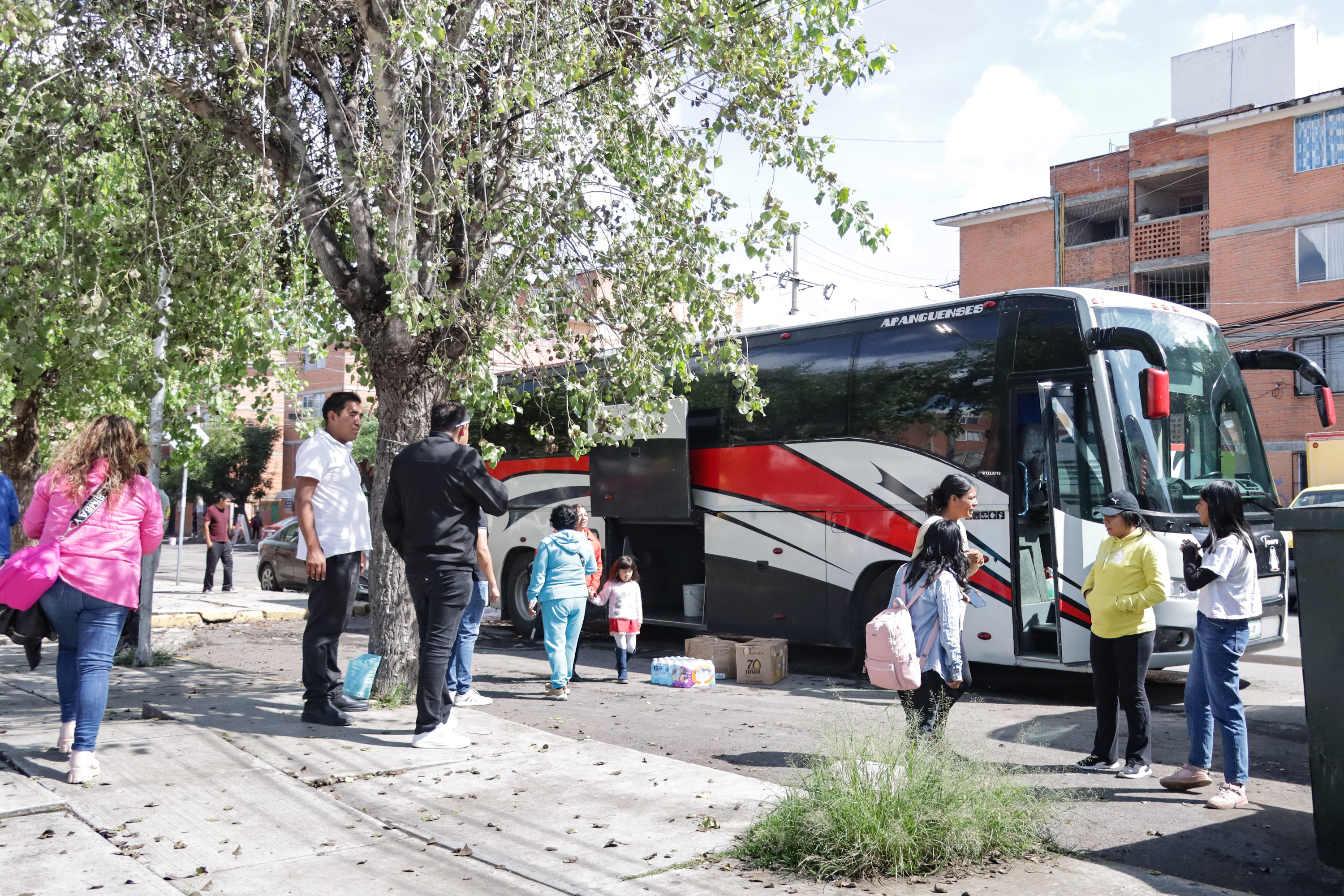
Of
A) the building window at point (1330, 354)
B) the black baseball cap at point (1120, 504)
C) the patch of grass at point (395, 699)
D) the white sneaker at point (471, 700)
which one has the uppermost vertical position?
the building window at point (1330, 354)

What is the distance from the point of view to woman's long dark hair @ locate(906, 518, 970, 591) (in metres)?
5.95

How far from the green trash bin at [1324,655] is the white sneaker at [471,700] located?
5505mm

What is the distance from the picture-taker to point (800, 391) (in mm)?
11180

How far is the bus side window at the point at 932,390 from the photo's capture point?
31.3ft

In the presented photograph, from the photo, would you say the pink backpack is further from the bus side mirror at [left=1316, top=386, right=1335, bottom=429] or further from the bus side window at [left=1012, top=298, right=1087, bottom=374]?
the bus side mirror at [left=1316, top=386, right=1335, bottom=429]

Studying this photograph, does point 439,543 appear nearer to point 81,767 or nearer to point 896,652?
point 81,767

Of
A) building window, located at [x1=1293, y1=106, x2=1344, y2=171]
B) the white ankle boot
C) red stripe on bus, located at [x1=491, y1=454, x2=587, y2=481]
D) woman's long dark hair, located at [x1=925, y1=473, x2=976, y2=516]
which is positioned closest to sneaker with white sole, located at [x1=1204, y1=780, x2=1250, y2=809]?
woman's long dark hair, located at [x1=925, y1=473, x2=976, y2=516]

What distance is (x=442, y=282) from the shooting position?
26.2ft

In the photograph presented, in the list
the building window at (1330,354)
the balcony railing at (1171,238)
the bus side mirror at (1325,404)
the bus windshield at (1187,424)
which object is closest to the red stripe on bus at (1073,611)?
the bus windshield at (1187,424)

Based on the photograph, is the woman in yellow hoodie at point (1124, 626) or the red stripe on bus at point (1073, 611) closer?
the woman in yellow hoodie at point (1124, 626)

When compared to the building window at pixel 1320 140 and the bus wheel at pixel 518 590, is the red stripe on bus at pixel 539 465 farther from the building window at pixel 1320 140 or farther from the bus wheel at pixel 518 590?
the building window at pixel 1320 140

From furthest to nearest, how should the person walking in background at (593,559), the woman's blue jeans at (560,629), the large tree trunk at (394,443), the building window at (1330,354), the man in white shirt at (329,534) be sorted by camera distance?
the building window at (1330,354), the person walking in background at (593,559), the woman's blue jeans at (560,629), the large tree trunk at (394,443), the man in white shirt at (329,534)

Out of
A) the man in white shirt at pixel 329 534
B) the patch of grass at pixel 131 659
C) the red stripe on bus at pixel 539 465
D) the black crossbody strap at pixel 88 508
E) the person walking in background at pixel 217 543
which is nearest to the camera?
the black crossbody strap at pixel 88 508

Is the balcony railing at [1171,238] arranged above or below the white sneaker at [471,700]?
above
